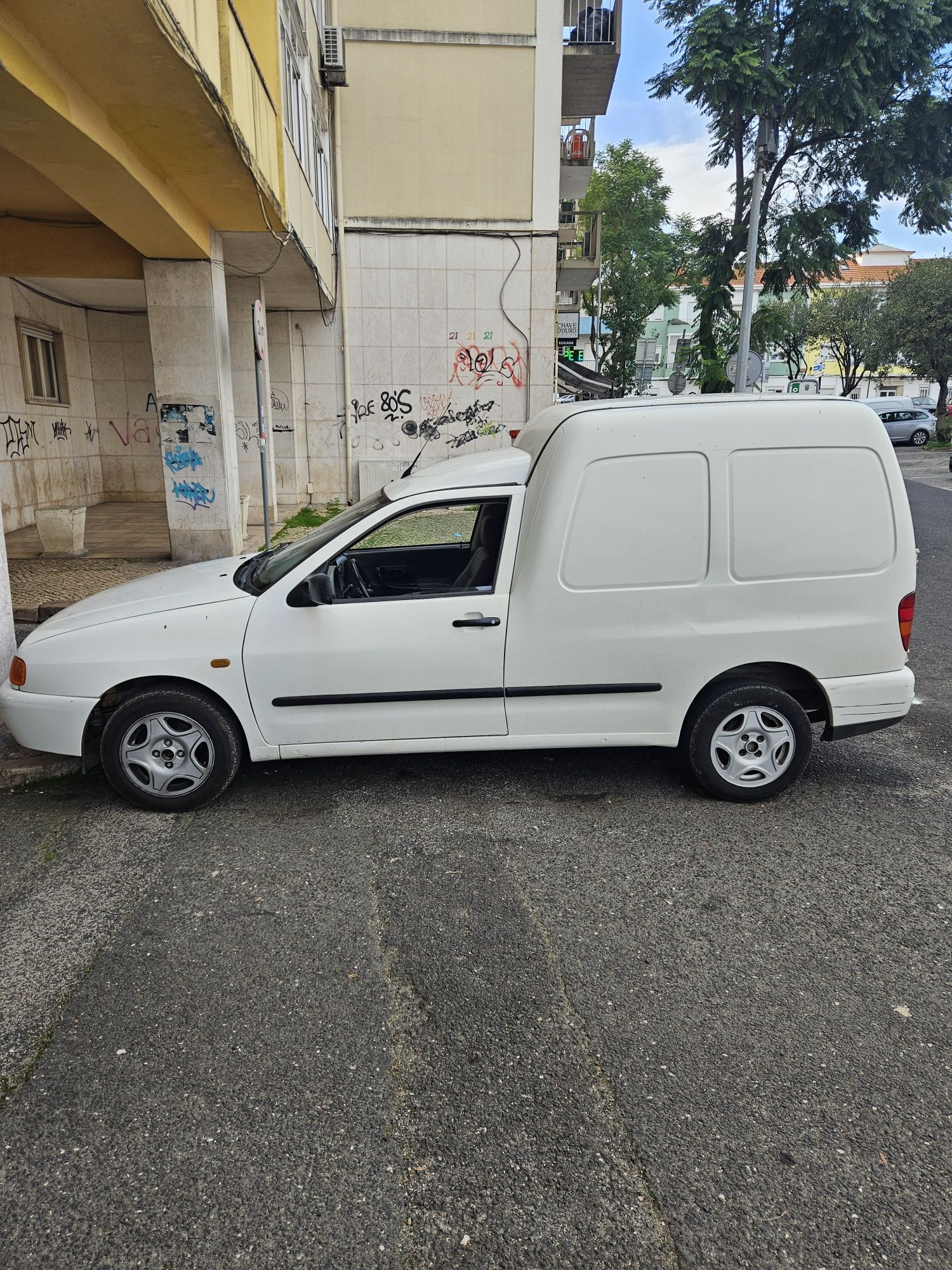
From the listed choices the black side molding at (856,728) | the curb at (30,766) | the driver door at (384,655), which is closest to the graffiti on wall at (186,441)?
the curb at (30,766)

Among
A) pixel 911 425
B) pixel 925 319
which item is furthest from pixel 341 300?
pixel 925 319

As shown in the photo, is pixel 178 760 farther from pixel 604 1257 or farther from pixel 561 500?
pixel 604 1257

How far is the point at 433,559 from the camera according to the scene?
17.1 ft

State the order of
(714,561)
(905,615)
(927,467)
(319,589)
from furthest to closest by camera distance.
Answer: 1. (927,467)
2. (905,615)
3. (714,561)
4. (319,589)

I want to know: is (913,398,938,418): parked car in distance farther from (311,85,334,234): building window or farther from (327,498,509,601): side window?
(327,498,509,601): side window

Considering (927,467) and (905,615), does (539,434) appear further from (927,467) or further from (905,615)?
(927,467)

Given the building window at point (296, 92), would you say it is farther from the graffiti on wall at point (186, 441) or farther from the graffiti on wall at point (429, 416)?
the graffiti on wall at point (429, 416)

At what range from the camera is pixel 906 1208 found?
205 cm

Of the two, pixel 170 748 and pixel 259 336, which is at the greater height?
pixel 259 336

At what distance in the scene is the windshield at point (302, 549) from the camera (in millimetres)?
4254

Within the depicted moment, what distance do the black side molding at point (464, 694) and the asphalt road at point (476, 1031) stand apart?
1.83 ft

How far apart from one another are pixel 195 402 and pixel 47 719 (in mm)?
7007

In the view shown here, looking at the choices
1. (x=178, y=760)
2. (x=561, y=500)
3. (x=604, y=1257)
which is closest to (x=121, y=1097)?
(x=604, y=1257)

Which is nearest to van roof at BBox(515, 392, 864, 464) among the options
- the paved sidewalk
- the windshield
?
the windshield
